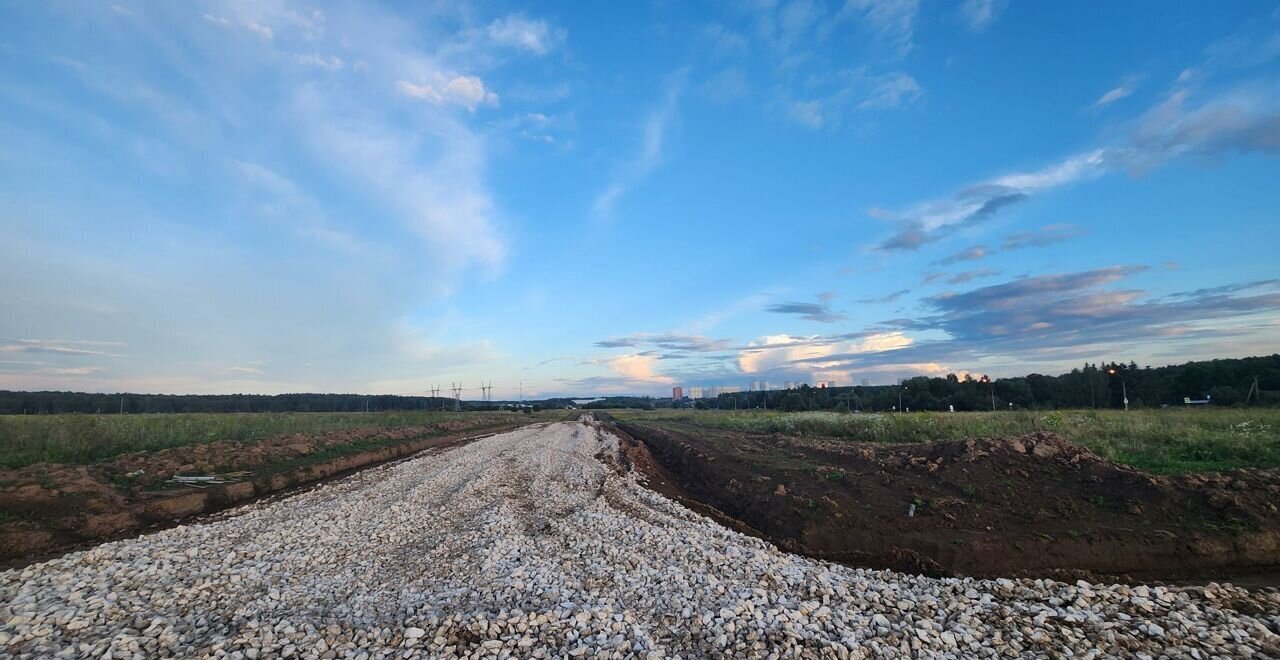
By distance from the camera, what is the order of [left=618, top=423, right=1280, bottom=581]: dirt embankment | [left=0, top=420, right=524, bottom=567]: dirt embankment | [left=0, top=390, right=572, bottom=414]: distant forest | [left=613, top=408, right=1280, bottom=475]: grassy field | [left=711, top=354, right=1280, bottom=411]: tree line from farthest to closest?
[left=0, top=390, right=572, bottom=414]: distant forest, [left=711, top=354, right=1280, bottom=411]: tree line, [left=613, top=408, right=1280, bottom=475]: grassy field, [left=0, top=420, right=524, bottom=567]: dirt embankment, [left=618, top=423, right=1280, bottom=581]: dirt embankment

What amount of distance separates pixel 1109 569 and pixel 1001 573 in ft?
6.90

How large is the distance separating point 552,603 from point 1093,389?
9084 cm

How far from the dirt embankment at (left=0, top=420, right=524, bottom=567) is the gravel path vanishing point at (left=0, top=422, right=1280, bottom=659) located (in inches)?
75.7

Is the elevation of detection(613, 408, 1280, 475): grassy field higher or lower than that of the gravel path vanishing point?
higher

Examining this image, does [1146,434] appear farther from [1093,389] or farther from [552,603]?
[1093,389]

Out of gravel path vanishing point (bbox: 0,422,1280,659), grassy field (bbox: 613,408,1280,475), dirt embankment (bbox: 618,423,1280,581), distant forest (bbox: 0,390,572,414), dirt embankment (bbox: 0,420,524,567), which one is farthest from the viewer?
distant forest (bbox: 0,390,572,414)

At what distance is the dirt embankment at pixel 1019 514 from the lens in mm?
11141

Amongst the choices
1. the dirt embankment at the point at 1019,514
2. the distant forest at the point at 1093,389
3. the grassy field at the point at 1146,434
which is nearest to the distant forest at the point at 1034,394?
the distant forest at the point at 1093,389

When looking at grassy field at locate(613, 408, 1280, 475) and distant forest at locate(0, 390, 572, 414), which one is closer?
grassy field at locate(613, 408, 1280, 475)

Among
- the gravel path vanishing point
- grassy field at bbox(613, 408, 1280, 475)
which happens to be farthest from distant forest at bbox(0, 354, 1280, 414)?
the gravel path vanishing point

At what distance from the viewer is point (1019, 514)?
1362 centimetres

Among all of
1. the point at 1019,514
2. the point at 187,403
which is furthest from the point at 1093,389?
the point at 187,403

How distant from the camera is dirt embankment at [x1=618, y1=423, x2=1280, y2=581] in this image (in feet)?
36.6

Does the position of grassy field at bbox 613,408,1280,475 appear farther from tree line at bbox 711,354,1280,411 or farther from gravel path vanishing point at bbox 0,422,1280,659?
tree line at bbox 711,354,1280,411
